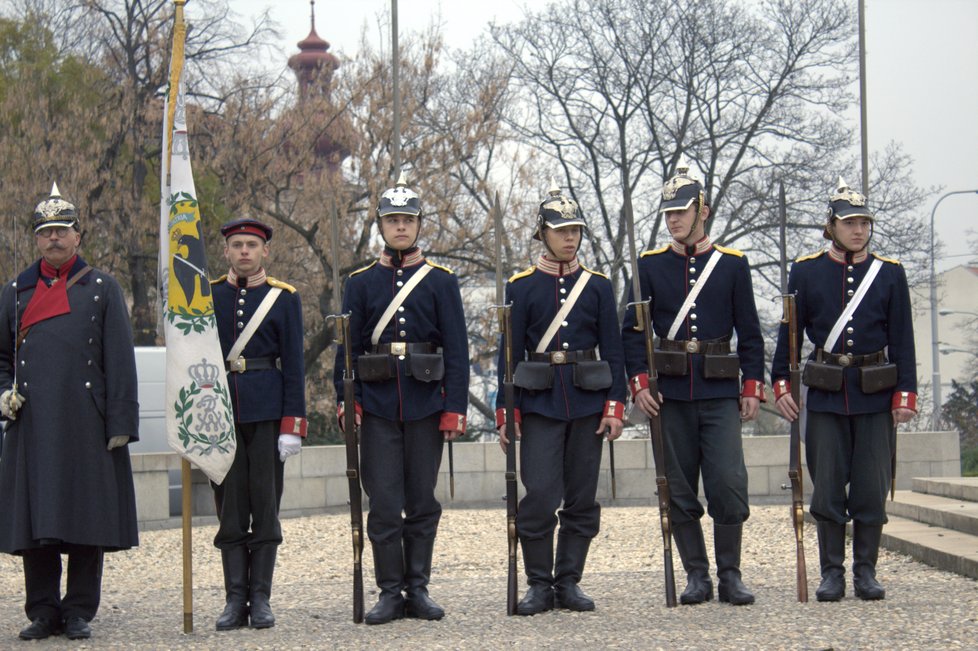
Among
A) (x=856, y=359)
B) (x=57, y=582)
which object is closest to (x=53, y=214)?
(x=57, y=582)

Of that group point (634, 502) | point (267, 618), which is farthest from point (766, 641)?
point (634, 502)

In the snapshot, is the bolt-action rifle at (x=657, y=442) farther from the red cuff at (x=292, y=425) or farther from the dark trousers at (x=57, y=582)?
the dark trousers at (x=57, y=582)

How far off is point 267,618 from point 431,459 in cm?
110

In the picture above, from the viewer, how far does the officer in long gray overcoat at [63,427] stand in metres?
7.18

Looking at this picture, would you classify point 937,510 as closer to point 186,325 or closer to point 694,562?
point 694,562

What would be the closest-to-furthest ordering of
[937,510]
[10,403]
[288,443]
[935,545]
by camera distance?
[10,403]
[288,443]
[935,545]
[937,510]

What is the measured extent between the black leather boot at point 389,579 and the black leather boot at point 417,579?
5 centimetres

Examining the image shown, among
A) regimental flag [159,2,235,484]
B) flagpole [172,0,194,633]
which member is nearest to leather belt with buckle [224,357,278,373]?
regimental flag [159,2,235,484]

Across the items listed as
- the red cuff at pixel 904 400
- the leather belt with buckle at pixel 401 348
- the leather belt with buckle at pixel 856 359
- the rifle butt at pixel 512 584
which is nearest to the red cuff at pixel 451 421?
the leather belt with buckle at pixel 401 348

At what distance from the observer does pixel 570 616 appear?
286 inches

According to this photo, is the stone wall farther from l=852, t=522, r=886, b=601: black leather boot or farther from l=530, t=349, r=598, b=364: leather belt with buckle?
l=530, t=349, r=598, b=364: leather belt with buckle

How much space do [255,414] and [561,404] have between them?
1.51 m

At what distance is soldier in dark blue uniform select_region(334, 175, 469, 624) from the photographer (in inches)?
288

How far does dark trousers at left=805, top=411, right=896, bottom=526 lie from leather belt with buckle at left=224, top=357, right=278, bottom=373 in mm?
2813
